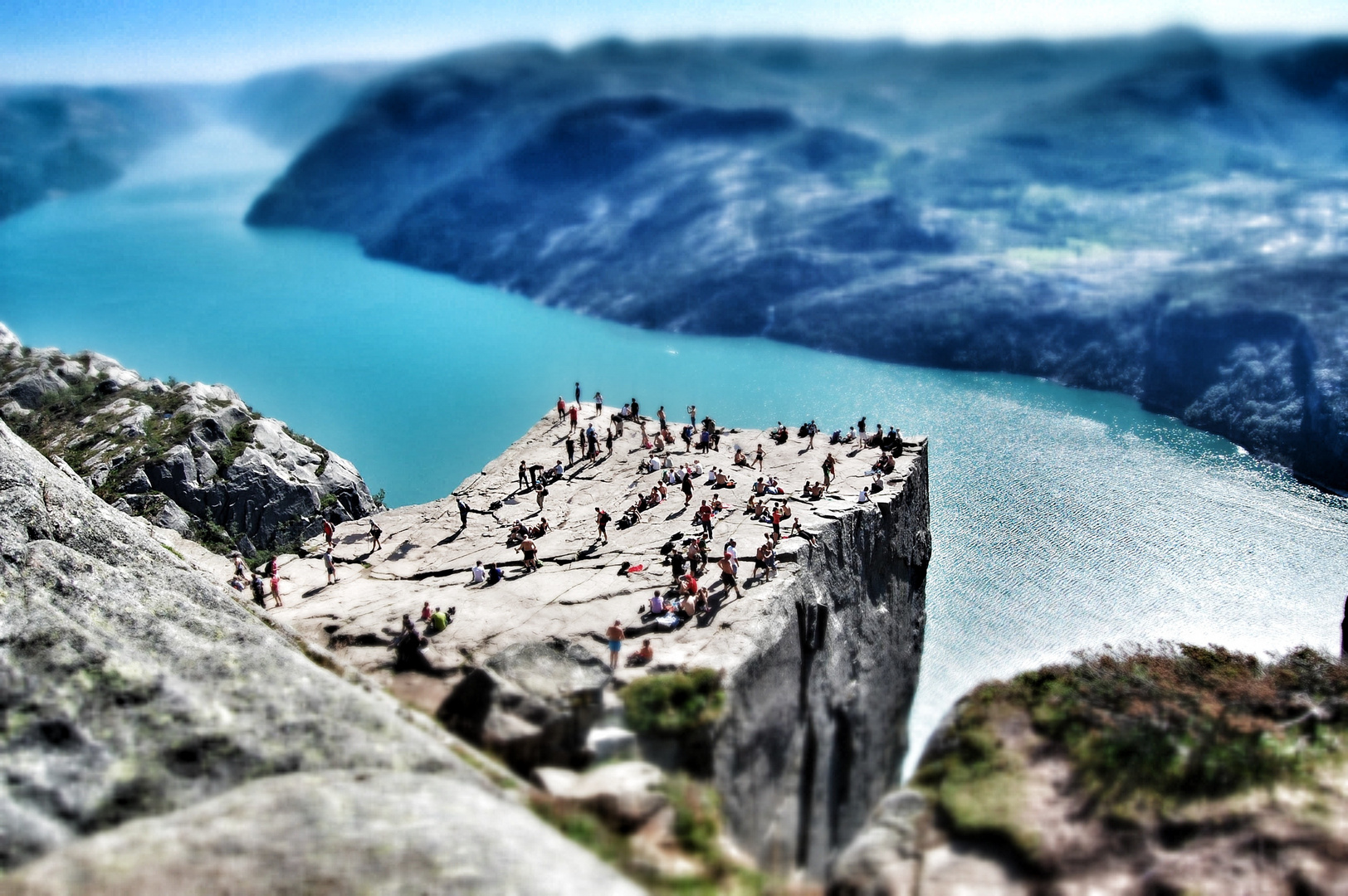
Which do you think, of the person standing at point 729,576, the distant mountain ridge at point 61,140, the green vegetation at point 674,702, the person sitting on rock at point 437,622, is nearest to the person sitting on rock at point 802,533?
the person standing at point 729,576

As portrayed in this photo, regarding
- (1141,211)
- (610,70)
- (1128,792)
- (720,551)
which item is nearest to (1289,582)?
(1128,792)

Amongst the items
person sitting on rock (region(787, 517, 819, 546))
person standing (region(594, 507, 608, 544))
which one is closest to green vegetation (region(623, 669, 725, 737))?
person sitting on rock (region(787, 517, 819, 546))

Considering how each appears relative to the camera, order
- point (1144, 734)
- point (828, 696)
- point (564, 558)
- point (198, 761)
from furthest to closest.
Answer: point (564, 558), point (828, 696), point (1144, 734), point (198, 761)

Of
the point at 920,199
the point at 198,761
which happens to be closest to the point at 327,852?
the point at 198,761

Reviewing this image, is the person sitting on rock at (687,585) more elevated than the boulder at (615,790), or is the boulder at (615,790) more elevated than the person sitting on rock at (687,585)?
the person sitting on rock at (687,585)

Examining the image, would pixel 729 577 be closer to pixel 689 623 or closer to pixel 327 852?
pixel 689 623

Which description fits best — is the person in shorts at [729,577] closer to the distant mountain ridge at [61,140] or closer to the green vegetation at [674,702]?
the green vegetation at [674,702]

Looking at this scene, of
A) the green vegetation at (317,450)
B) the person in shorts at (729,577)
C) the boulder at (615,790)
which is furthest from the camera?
the green vegetation at (317,450)
